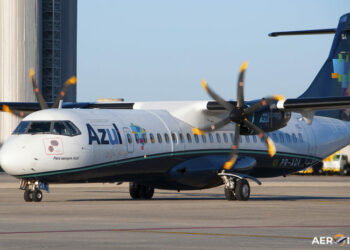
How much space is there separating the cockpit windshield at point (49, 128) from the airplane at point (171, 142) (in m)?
0.03

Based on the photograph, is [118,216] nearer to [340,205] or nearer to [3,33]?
[340,205]

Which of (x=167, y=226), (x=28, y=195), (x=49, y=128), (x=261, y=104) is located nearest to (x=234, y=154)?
(x=261, y=104)

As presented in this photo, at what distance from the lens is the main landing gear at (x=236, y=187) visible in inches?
1111

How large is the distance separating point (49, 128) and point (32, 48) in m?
54.2

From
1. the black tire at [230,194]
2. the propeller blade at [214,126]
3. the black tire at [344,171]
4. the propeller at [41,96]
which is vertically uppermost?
the propeller at [41,96]

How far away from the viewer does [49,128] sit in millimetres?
25422

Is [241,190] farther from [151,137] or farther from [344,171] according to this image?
[344,171]

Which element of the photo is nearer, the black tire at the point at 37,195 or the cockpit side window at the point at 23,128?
the cockpit side window at the point at 23,128

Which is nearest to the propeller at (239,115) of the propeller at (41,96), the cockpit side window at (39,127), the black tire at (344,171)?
the propeller at (41,96)

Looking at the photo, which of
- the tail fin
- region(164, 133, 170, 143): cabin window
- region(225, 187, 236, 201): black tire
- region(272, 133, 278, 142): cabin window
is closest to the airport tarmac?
region(225, 187, 236, 201): black tire

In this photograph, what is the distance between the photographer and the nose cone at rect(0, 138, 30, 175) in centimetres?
2455

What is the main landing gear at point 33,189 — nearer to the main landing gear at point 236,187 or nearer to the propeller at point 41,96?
the propeller at point 41,96

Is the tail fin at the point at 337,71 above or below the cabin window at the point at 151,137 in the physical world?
above

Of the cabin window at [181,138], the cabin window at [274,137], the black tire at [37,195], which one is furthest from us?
the cabin window at [274,137]
